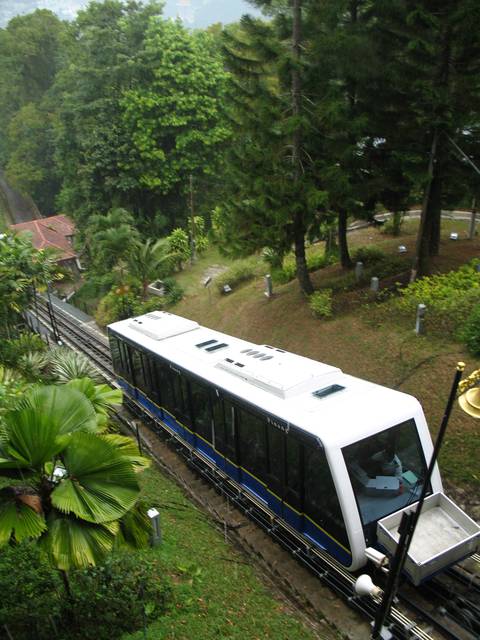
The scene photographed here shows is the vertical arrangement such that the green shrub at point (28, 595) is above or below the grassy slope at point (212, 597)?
above

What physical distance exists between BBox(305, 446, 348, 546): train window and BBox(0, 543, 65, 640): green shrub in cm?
410

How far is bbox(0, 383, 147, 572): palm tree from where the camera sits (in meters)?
4.89

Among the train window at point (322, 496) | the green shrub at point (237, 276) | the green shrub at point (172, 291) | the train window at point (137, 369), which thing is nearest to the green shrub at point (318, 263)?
the green shrub at point (237, 276)

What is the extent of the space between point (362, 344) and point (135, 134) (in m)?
23.1

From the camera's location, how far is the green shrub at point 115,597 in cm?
661

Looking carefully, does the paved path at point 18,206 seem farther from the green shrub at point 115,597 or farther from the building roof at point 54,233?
the green shrub at point 115,597

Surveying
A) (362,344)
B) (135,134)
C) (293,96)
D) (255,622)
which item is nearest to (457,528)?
(255,622)

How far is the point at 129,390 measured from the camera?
55.1 ft

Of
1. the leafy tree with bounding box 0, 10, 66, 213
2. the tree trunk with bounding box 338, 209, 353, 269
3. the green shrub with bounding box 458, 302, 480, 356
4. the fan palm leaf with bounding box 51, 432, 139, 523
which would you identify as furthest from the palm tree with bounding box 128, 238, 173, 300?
the leafy tree with bounding box 0, 10, 66, 213

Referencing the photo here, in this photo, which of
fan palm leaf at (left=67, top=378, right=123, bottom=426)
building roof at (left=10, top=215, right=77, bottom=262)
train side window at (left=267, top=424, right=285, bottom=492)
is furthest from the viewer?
building roof at (left=10, top=215, right=77, bottom=262)

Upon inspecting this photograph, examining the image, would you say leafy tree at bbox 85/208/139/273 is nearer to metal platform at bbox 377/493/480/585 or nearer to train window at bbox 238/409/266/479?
train window at bbox 238/409/266/479

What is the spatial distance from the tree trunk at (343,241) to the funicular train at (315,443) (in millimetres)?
8359

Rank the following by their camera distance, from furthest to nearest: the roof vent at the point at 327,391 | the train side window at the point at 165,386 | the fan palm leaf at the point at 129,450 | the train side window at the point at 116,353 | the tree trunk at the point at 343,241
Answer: the tree trunk at the point at 343,241 → the train side window at the point at 116,353 → the train side window at the point at 165,386 → the roof vent at the point at 327,391 → the fan palm leaf at the point at 129,450

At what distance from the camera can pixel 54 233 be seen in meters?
47.6
